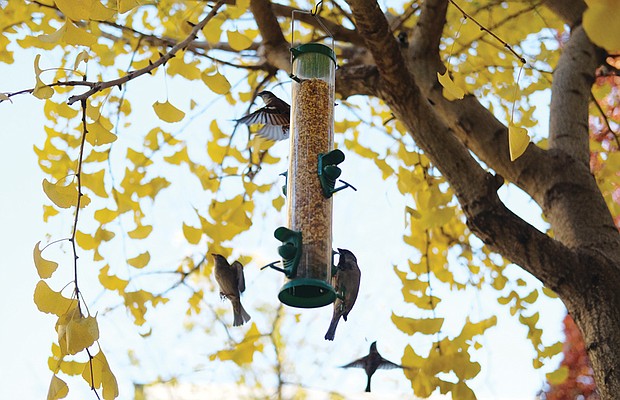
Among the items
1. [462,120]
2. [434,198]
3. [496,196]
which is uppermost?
[462,120]

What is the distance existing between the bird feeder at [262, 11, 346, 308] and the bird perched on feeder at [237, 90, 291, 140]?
0.36 ft

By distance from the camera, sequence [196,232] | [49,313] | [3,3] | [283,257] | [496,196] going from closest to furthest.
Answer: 1. [49,313]
2. [283,257]
3. [496,196]
4. [196,232]
5. [3,3]

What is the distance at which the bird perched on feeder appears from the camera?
2119 millimetres

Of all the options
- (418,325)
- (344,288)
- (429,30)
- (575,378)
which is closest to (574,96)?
(429,30)

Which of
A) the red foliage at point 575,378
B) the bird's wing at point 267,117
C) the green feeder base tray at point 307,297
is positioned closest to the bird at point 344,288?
the green feeder base tray at point 307,297

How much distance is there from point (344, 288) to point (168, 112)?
0.57 meters

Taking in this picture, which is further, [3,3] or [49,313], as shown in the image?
[3,3]

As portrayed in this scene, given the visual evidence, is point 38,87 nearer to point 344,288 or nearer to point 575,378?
point 344,288

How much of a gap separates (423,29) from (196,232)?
2.86 feet

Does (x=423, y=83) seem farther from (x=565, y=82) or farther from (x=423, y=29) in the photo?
(x=565, y=82)

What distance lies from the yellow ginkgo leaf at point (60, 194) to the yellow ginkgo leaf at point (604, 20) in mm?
1029

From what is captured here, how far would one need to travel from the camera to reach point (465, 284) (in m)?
2.91

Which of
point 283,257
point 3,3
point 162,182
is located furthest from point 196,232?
point 3,3

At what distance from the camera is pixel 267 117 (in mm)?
2143
